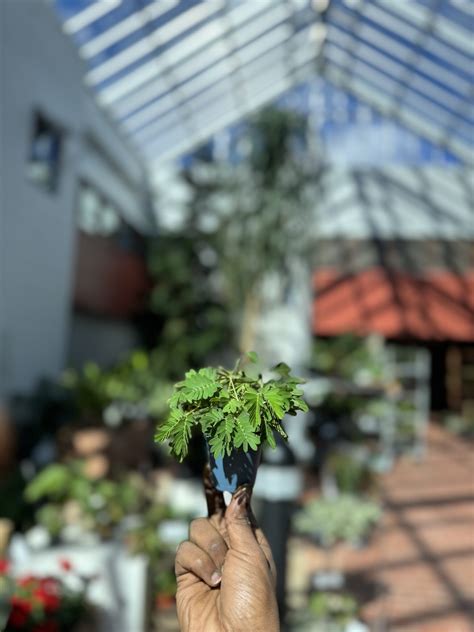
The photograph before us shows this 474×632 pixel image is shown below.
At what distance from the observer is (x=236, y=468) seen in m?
1.97

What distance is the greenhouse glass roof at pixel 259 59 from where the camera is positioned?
10.0m

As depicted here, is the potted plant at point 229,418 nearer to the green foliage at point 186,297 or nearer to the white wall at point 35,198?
the white wall at point 35,198

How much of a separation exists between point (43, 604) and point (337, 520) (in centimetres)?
400

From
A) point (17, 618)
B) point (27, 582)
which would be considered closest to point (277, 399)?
point (17, 618)

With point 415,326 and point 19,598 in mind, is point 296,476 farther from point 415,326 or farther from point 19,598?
point 415,326

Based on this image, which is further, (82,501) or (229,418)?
(82,501)

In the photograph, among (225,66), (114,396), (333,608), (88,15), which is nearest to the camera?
(333,608)

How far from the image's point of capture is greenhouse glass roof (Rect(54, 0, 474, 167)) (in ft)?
32.8

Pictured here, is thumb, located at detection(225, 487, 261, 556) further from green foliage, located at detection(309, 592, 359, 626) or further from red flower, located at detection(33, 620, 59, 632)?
green foliage, located at detection(309, 592, 359, 626)

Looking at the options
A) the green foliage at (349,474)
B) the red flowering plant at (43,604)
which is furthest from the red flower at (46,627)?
the green foliage at (349,474)

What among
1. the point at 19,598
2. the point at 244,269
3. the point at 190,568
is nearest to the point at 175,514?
the point at 19,598

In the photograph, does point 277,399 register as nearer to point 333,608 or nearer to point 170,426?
point 170,426

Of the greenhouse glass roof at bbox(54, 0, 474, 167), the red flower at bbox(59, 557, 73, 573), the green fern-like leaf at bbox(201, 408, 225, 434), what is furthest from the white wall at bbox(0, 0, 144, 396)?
the green fern-like leaf at bbox(201, 408, 225, 434)

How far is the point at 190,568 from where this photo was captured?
1981 millimetres
